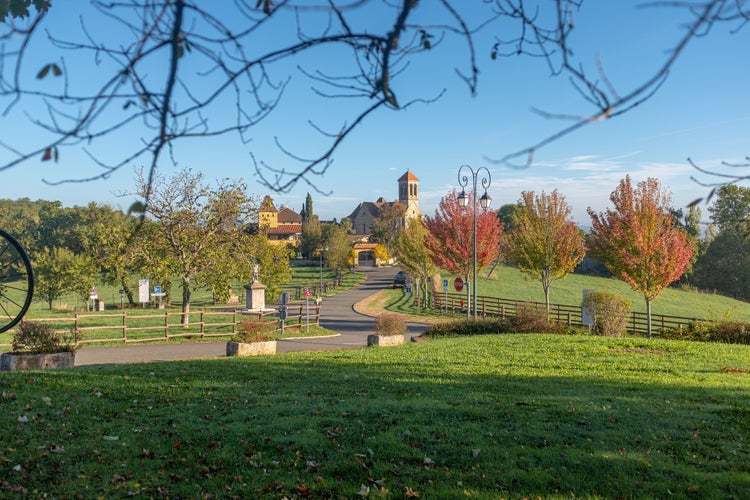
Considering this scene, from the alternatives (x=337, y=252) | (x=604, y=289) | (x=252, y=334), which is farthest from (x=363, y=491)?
(x=337, y=252)

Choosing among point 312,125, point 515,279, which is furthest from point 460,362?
point 515,279

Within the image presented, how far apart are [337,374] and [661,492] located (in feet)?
23.3

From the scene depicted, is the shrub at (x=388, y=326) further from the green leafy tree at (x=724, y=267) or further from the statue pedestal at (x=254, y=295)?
the green leafy tree at (x=724, y=267)

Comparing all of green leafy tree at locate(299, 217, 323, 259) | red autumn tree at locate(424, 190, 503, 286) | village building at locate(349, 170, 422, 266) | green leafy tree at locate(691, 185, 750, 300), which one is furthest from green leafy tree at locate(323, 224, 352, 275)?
green leafy tree at locate(691, 185, 750, 300)

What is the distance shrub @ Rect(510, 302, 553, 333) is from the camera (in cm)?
2000

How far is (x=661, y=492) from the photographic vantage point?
4.64 m

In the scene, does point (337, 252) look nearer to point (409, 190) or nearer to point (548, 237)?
point (548, 237)

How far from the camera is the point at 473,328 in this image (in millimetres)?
20797

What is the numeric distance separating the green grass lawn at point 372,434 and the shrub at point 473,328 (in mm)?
9504

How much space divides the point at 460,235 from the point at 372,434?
87.1 ft

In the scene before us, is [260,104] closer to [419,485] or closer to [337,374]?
[419,485]

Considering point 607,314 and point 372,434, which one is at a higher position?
point 607,314

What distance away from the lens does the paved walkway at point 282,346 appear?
54.9 ft

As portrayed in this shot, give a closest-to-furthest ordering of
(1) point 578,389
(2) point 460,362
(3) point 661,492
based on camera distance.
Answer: (3) point 661,492 → (1) point 578,389 → (2) point 460,362
